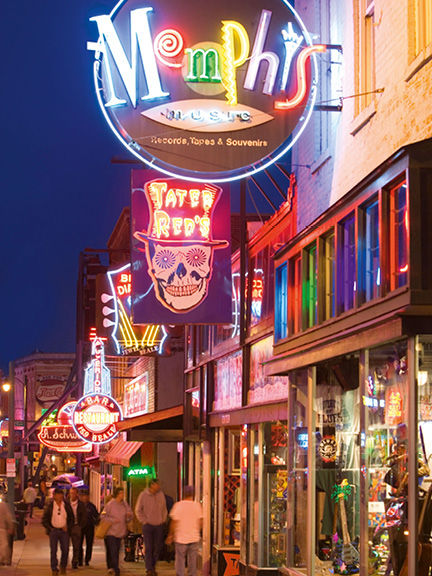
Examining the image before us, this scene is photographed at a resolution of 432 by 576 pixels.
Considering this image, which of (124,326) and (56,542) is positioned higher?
(124,326)

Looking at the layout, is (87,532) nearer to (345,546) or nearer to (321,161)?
(321,161)

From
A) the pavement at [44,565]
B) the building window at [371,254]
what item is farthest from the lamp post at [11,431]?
the building window at [371,254]

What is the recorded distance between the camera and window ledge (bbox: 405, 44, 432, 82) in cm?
1094

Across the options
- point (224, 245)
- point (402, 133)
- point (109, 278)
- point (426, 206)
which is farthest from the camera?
point (109, 278)

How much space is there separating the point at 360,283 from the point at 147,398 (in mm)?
24211

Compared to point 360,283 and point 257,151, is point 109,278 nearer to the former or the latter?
point 257,151

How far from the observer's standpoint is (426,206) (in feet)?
30.9

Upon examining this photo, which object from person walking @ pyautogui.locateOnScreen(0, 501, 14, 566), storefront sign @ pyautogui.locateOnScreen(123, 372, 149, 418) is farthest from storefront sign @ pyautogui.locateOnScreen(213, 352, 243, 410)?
storefront sign @ pyautogui.locateOnScreen(123, 372, 149, 418)

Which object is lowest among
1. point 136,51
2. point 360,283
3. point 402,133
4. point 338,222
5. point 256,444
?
point 256,444

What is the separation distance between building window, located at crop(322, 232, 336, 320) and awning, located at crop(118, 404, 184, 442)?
14133 millimetres

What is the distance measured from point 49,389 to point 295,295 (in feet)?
320

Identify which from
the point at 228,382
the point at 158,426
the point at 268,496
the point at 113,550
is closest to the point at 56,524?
the point at 113,550

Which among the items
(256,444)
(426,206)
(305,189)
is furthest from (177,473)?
(426,206)

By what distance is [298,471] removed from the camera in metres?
14.2
